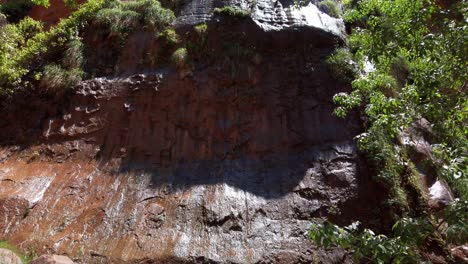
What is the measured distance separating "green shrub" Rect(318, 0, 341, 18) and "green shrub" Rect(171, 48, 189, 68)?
185 inches

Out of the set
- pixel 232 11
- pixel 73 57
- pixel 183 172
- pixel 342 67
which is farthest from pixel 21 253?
pixel 342 67

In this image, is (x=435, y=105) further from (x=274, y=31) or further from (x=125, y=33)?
(x=125, y=33)

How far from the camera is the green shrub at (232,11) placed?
11234 mm

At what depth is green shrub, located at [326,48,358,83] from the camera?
10055mm

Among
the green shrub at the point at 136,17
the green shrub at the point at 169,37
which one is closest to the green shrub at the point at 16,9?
the green shrub at the point at 136,17

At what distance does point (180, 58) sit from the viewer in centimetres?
1057

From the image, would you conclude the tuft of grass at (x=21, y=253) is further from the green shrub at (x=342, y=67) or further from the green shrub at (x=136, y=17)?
the green shrub at (x=342, y=67)

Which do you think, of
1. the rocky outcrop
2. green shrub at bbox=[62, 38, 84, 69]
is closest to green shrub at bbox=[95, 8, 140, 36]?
green shrub at bbox=[62, 38, 84, 69]

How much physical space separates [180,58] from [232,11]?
2.25 metres

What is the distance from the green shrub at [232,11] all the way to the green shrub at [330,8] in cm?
259

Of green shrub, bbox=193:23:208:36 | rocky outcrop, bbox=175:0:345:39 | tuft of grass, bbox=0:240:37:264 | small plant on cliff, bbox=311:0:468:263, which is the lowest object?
tuft of grass, bbox=0:240:37:264

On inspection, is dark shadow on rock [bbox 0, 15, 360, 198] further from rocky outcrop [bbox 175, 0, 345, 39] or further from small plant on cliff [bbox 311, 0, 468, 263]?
small plant on cliff [bbox 311, 0, 468, 263]

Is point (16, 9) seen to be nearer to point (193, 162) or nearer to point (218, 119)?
point (218, 119)

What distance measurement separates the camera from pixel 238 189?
28.1 ft
